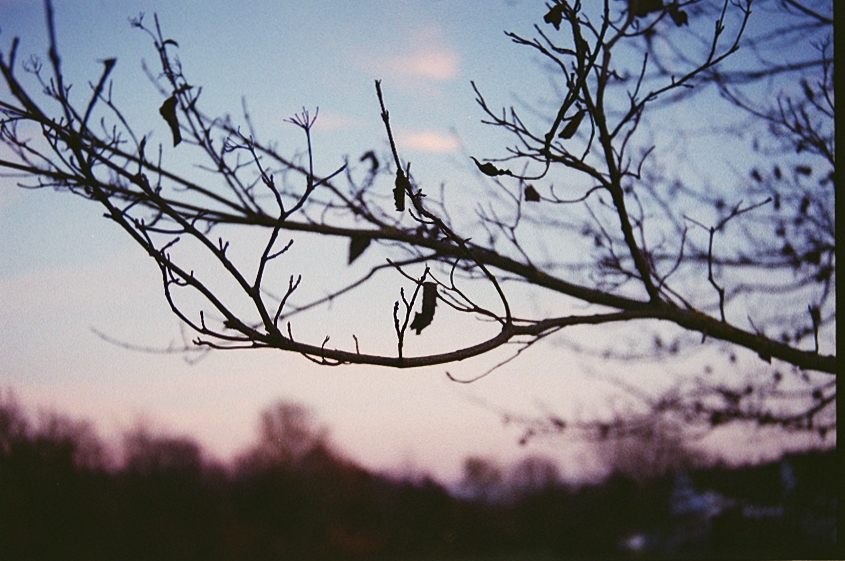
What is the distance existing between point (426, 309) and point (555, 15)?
922 mm

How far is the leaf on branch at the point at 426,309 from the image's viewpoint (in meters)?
1.50

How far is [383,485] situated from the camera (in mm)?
15711

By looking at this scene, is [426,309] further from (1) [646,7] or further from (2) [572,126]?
(1) [646,7]

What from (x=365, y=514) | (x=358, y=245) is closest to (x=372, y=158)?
(x=358, y=245)

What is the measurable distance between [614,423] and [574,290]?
1404 millimetres

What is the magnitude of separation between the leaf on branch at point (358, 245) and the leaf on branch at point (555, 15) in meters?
0.86

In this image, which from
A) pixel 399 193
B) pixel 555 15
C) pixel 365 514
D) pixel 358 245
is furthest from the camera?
pixel 365 514

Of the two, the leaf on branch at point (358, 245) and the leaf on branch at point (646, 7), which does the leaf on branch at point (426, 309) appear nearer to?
the leaf on branch at point (358, 245)

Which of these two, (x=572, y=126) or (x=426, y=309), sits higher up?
(x=572, y=126)

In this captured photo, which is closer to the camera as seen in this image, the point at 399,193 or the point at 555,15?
the point at 399,193

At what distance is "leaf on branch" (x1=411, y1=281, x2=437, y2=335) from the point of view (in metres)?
1.50

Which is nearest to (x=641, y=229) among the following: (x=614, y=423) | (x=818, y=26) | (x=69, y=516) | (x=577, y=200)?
(x=577, y=200)

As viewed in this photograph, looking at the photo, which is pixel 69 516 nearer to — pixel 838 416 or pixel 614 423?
pixel 614 423

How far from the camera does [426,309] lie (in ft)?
4.91
